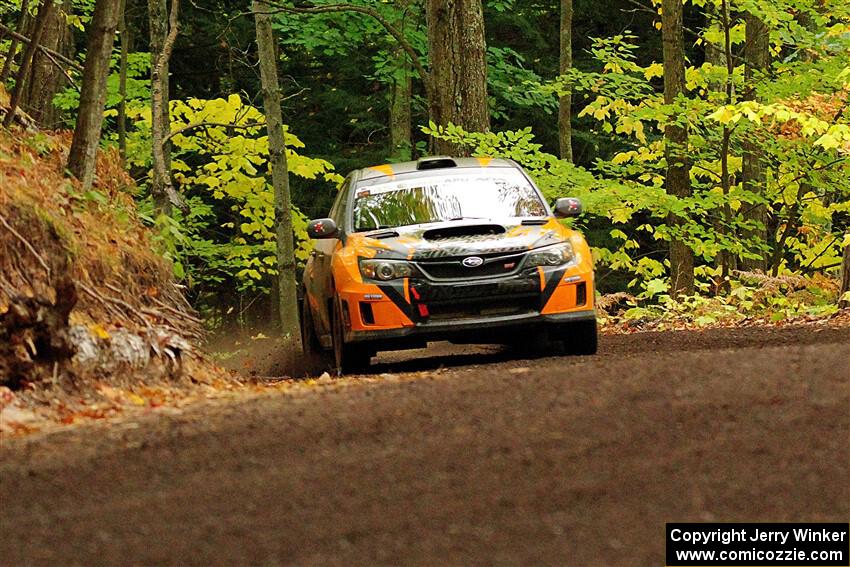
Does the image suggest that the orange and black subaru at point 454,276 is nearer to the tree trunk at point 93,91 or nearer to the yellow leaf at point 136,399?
the tree trunk at point 93,91

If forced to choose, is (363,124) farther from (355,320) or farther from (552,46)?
(355,320)

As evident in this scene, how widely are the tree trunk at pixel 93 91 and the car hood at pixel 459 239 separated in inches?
101

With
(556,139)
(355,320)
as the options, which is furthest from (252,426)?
(556,139)

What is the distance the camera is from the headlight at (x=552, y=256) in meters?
11.6

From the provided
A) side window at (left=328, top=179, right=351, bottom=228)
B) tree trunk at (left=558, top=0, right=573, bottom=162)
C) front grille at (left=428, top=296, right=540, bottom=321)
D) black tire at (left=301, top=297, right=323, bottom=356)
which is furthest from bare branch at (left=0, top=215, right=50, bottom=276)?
tree trunk at (left=558, top=0, right=573, bottom=162)

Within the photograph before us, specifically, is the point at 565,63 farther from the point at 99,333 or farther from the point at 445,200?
the point at 99,333

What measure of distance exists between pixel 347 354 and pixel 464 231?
1487 millimetres

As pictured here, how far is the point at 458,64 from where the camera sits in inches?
757

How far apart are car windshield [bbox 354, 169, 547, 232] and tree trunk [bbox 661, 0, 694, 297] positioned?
8.38 m

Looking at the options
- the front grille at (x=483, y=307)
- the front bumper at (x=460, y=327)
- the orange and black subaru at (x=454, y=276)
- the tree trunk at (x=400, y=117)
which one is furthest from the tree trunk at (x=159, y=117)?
the front grille at (x=483, y=307)

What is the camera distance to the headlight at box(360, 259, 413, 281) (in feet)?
37.7

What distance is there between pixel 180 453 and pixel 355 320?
5.00 meters

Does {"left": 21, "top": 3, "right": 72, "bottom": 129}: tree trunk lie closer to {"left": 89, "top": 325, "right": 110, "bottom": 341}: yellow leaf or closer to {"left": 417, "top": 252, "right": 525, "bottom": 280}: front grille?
{"left": 417, "top": 252, "right": 525, "bottom": 280}: front grille

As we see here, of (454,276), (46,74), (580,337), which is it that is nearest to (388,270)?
(454,276)
